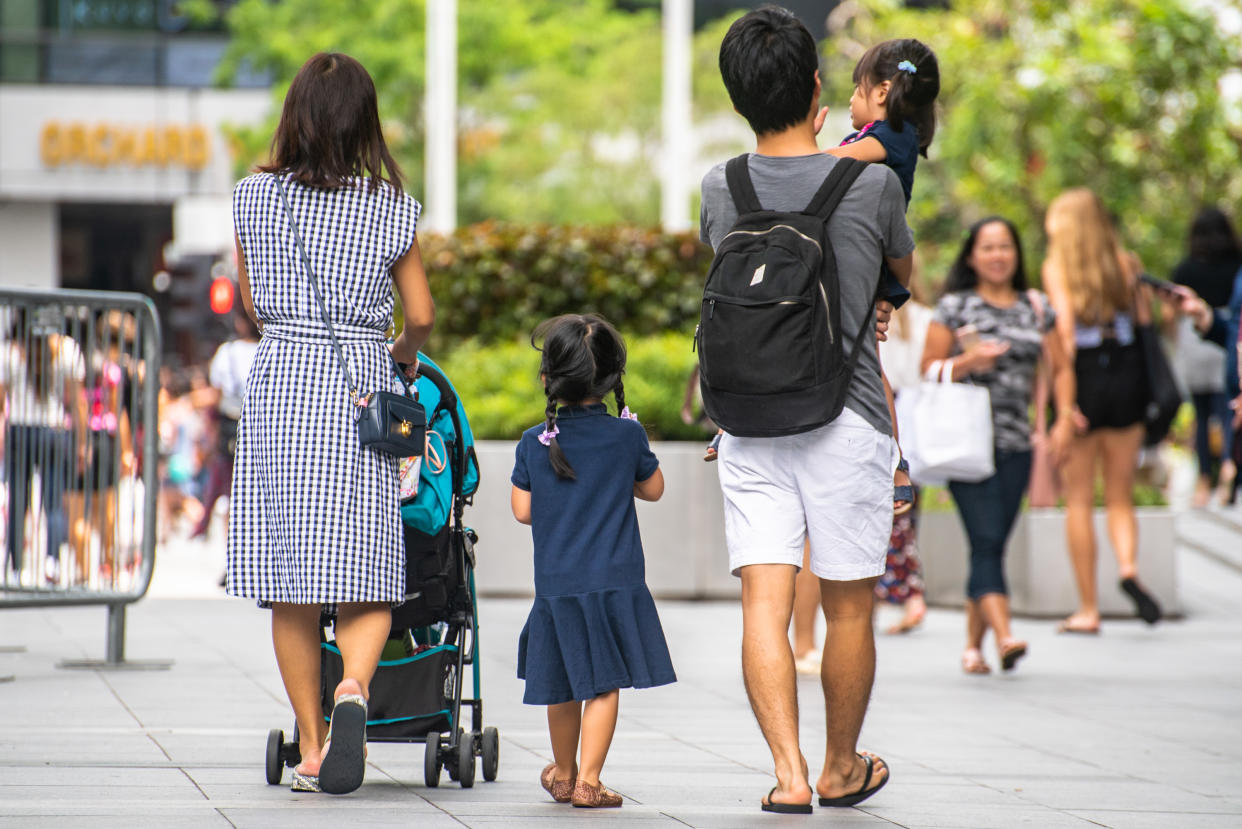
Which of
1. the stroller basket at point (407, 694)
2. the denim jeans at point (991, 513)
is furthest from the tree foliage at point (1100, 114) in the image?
the stroller basket at point (407, 694)

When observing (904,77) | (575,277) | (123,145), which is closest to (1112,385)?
(575,277)

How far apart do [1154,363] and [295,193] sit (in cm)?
541

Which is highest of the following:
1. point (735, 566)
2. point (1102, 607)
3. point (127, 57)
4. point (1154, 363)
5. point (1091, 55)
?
point (127, 57)

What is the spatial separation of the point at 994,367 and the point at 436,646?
3.55 meters

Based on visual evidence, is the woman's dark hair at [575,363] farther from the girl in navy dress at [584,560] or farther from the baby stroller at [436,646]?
the baby stroller at [436,646]

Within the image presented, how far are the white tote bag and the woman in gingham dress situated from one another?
9.81ft

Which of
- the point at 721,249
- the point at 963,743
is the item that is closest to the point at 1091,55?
the point at 963,743

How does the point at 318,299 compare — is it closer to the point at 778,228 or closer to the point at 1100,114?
the point at 778,228

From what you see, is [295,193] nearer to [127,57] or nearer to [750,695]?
[750,695]

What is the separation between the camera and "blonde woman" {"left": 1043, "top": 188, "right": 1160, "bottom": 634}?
28.0ft

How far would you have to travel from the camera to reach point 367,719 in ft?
15.4

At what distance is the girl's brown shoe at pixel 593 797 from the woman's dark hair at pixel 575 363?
77 centimetres

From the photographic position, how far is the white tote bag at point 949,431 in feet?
23.2

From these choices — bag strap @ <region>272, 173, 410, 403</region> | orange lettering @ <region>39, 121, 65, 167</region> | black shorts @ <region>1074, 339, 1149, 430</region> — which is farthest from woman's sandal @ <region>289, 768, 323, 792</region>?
orange lettering @ <region>39, 121, 65, 167</region>
